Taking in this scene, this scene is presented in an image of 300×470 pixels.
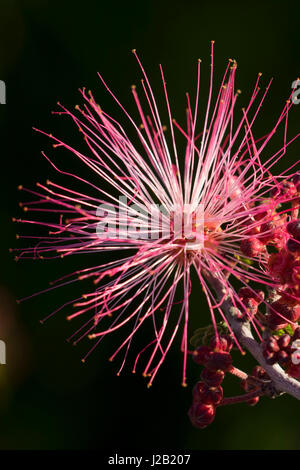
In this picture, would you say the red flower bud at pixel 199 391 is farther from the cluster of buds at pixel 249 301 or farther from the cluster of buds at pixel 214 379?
the cluster of buds at pixel 249 301

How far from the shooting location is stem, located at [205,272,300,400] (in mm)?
949

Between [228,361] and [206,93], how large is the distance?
4.93 feet

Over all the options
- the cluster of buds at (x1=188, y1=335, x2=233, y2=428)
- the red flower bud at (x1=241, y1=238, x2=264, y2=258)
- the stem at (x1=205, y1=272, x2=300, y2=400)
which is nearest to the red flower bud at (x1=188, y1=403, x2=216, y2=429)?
the cluster of buds at (x1=188, y1=335, x2=233, y2=428)

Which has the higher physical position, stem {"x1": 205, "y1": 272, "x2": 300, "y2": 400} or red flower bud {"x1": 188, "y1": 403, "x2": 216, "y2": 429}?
stem {"x1": 205, "y1": 272, "x2": 300, "y2": 400}

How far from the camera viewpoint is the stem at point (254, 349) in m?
0.95

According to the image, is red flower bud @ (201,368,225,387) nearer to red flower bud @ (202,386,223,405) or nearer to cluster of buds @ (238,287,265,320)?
red flower bud @ (202,386,223,405)

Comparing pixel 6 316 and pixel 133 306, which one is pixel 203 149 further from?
pixel 6 316

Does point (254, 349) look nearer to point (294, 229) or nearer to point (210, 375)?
point (210, 375)

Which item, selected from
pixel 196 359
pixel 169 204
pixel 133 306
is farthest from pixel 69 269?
pixel 196 359

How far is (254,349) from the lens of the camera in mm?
986

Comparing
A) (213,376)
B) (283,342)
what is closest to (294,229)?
(283,342)

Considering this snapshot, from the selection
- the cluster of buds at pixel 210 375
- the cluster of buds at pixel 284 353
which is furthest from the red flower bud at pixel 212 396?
the cluster of buds at pixel 284 353

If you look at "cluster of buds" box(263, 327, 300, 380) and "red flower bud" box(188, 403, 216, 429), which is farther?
"red flower bud" box(188, 403, 216, 429)

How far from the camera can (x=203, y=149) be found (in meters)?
1.18
